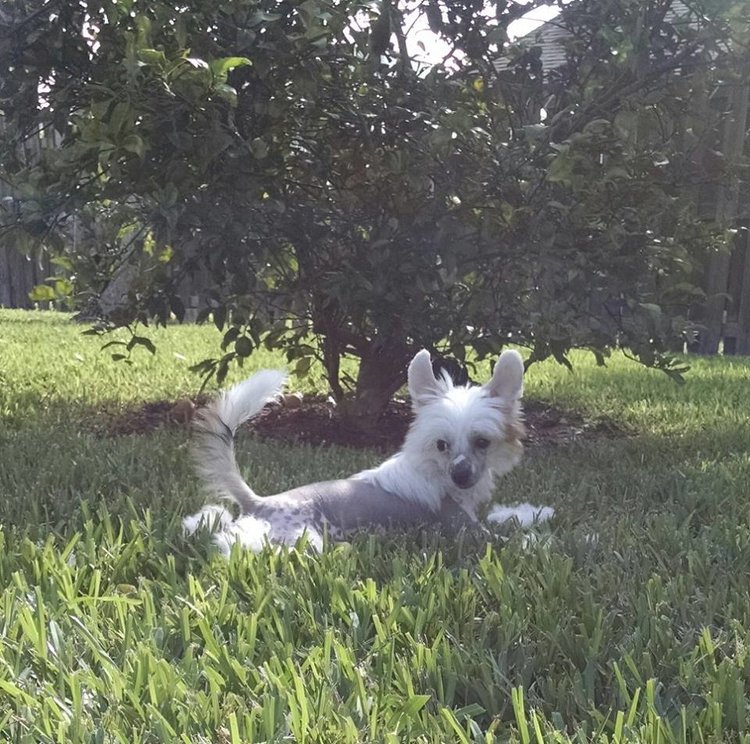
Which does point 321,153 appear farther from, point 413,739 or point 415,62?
point 413,739

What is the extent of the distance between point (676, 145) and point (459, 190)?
1467 millimetres

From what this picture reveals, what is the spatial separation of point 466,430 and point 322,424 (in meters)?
2.18

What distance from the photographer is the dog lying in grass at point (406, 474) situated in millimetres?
2926

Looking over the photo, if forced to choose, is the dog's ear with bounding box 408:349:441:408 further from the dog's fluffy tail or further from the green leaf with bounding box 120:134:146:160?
the green leaf with bounding box 120:134:146:160

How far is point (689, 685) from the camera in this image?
196 cm

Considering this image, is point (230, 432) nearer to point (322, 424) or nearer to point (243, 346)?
point (243, 346)

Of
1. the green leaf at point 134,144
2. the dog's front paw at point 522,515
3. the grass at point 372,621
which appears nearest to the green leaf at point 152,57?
the green leaf at point 134,144

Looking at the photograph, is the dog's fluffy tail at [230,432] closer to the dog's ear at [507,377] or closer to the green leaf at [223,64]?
the dog's ear at [507,377]

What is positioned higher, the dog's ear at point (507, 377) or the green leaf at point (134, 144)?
the green leaf at point (134, 144)

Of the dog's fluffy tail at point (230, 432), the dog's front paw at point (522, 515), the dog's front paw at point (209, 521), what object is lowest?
the dog's front paw at point (522, 515)

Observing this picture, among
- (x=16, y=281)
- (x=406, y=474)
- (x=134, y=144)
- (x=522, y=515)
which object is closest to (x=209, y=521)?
(x=406, y=474)

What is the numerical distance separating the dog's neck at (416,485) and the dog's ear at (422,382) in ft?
0.75

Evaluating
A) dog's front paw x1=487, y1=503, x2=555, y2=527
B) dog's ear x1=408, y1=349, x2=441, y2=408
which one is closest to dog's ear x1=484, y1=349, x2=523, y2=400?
dog's ear x1=408, y1=349, x2=441, y2=408

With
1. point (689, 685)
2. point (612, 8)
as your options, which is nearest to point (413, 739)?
point (689, 685)
